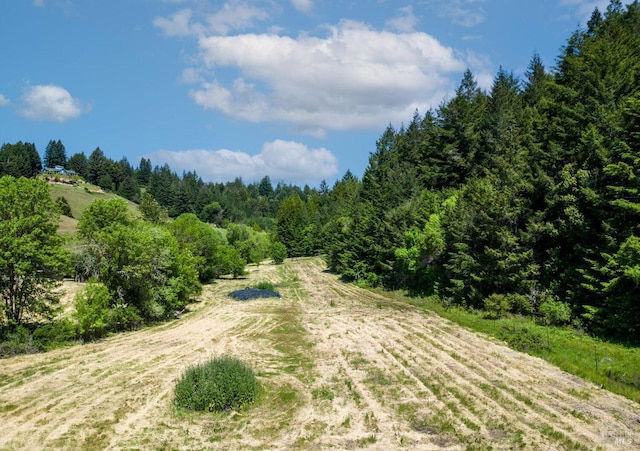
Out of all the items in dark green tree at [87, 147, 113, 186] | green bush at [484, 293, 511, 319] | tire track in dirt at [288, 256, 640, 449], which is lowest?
tire track in dirt at [288, 256, 640, 449]

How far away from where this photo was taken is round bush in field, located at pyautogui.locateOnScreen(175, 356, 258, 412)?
1444 cm

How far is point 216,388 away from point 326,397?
12.4 ft

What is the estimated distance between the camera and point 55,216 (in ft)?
85.5

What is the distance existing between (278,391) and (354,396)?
112 inches

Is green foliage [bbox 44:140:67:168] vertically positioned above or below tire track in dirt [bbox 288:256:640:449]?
above

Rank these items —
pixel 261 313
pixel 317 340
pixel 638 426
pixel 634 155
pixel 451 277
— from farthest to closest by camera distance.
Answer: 1. pixel 451 277
2. pixel 261 313
3. pixel 317 340
4. pixel 634 155
5. pixel 638 426

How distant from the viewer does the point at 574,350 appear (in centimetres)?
2041

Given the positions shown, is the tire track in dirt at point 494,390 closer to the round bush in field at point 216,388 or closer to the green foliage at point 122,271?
the round bush in field at point 216,388

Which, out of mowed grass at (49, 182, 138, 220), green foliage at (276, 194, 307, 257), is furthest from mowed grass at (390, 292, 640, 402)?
mowed grass at (49, 182, 138, 220)

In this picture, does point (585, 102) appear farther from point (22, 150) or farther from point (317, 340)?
point (22, 150)

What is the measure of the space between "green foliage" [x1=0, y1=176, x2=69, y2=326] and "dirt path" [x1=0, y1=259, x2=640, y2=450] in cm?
384

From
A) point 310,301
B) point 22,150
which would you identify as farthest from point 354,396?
point 22,150

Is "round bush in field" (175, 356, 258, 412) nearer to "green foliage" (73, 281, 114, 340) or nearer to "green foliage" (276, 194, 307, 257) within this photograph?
"green foliage" (73, 281, 114, 340)

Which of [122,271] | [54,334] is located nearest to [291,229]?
[122,271]
